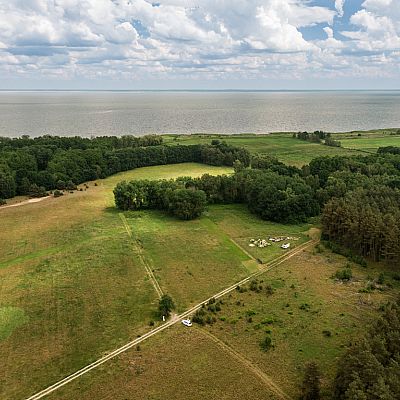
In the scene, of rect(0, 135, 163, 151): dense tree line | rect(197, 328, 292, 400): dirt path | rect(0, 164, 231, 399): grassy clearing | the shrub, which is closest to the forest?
the shrub

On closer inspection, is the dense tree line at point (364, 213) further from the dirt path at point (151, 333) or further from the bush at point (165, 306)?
the bush at point (165, 306)

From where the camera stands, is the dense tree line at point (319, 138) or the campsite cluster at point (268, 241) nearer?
the campsite cluster at point (268, 241)

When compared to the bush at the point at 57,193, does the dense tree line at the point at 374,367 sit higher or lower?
higher

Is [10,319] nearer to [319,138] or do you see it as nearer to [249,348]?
[249,348]

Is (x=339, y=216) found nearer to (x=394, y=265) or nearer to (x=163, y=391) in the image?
(x=394, y=265)

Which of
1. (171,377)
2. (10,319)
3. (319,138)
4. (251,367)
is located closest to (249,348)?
(251,367)

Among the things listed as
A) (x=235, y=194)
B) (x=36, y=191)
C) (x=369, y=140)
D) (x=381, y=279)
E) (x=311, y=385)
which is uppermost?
(x=369, y=140)

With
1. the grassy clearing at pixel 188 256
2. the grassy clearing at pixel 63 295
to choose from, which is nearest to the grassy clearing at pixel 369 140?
the grassy clearing at pixel 188 256
